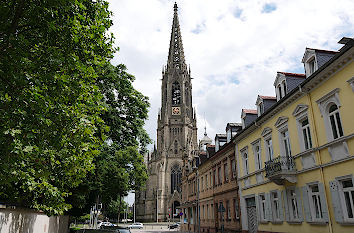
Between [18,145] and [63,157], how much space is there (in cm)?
213

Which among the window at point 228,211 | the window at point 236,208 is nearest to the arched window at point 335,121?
the window at point 236,208

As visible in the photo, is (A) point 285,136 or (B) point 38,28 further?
(A) point 285,136

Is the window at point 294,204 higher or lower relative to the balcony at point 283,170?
lower

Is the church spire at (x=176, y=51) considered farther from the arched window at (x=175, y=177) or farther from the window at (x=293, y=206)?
the window at (x=293, y=206)

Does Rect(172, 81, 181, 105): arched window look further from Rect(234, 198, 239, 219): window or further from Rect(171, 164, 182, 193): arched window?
Rect(234, 198, 239, 219): window

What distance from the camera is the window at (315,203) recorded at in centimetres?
1256

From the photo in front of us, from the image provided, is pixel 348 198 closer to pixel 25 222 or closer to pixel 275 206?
pixel 275 206

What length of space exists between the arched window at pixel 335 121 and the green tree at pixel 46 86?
914 cm

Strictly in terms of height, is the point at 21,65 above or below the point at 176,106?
below

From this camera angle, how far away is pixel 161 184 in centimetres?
7400

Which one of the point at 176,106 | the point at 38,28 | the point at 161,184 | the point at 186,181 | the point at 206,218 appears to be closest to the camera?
the point at 38,28

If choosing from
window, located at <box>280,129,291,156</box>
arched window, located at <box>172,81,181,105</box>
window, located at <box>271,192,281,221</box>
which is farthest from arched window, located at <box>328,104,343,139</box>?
arched window, located at <box>172,81,181,105</box>

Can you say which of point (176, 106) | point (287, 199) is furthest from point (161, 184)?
point (287, 199)

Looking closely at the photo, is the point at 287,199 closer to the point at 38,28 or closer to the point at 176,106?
the point at 38,28
